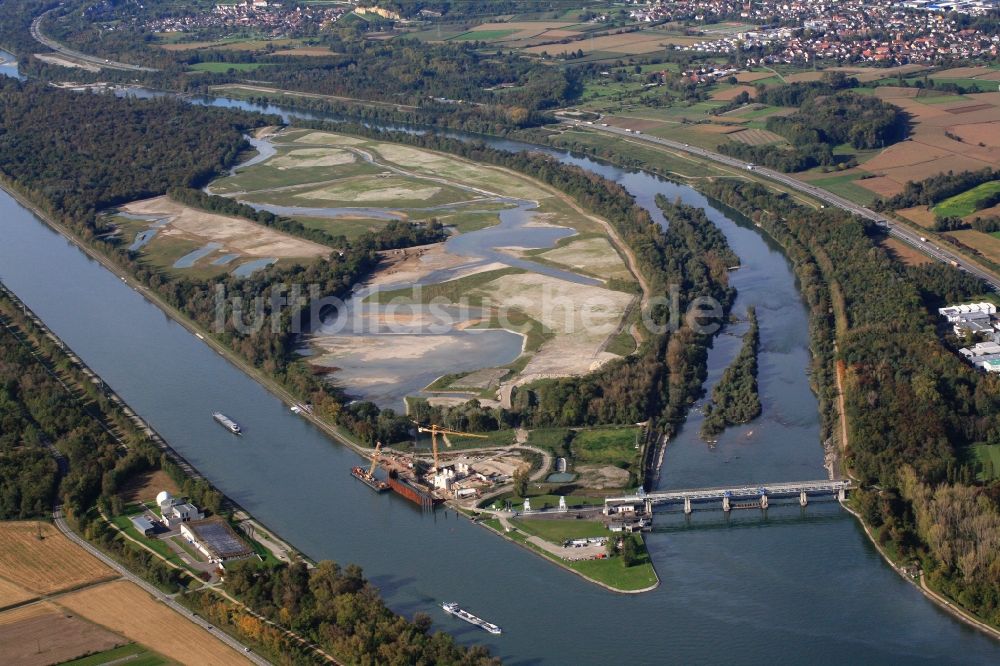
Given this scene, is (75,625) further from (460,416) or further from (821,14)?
(821,14)

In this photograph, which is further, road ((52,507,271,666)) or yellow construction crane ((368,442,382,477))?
yellow construction crane ((368,442,382,477))

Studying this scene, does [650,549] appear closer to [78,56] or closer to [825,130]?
[825,130]

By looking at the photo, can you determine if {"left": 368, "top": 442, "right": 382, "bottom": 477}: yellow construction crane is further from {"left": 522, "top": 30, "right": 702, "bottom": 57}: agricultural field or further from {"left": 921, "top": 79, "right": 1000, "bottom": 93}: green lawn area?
{"left": 522, "top": 30, "right": 702, "bottom": 57}: agricultural field

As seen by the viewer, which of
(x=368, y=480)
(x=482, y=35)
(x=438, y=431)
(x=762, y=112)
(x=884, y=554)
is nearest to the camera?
(x=884, y=554)

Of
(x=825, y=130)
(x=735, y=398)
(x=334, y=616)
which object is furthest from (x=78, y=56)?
(x=334, y=616)

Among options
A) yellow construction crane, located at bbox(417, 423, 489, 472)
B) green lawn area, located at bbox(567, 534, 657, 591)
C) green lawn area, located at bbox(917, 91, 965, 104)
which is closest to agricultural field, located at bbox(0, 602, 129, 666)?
green lawn area, located at bbox(567, 534, 657, 591)

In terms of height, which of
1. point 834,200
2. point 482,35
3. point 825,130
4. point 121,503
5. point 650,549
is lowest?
point 650,549

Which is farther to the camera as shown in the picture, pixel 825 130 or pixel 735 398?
pixel 825 130

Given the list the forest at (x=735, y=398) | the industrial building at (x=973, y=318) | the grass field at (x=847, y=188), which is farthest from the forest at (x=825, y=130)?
the forest at (x=735, y=398)

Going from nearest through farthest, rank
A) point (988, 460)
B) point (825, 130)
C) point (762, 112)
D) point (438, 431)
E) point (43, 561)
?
point (43, 561), point (988, 460), point (438, 431), point (825, 130), point (762, 112)
